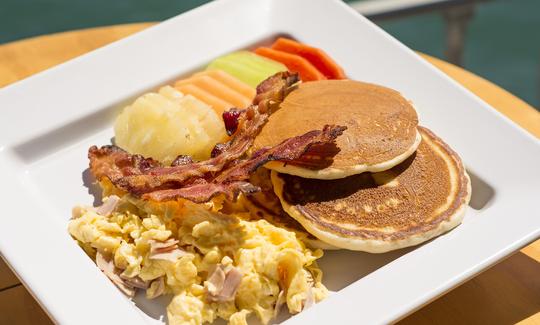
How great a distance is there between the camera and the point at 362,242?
Answer: 263 centimetres

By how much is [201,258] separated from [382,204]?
2.10 ft

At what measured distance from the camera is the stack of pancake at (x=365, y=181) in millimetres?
2674

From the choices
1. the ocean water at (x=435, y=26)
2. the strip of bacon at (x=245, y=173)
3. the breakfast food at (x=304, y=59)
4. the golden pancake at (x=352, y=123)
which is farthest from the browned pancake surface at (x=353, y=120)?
the ocean water at (x=435, y=26)

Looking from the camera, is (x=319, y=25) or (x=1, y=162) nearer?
(x=1, y=162)

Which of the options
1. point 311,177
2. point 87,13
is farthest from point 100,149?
point 87,13

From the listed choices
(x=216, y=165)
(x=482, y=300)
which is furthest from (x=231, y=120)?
(x=482, y=300)

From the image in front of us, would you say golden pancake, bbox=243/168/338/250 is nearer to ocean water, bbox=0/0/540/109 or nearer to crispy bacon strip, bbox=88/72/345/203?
crispy bacon strip, bbox=88/72/345/203

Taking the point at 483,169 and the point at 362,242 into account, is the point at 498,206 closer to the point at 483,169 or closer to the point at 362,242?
Answer: the point at 483,169

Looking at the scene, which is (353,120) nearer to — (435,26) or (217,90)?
(217,90)

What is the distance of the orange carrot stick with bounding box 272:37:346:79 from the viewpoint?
3.52m

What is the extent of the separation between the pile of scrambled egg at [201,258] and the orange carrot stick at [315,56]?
1.01 metres

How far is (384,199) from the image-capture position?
2.75 m

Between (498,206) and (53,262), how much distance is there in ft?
4.94

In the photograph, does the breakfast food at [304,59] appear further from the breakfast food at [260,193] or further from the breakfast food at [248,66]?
the breakfast food at [260,193]
